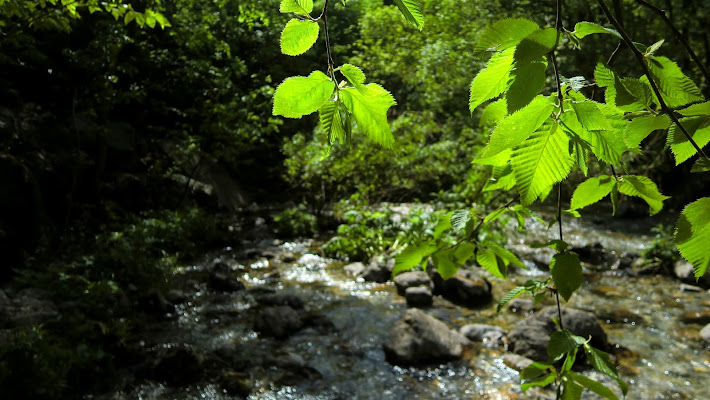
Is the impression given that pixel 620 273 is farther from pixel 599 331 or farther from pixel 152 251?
pixel 152 251

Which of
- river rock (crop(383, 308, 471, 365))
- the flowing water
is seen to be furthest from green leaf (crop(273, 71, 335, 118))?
river rock (crop(383, 308, 471, 365))

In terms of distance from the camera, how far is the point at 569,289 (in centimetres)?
87

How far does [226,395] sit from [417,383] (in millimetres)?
2042

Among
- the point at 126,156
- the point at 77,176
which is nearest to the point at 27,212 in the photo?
the point at 77,176

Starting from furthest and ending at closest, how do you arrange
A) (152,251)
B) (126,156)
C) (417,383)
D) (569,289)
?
(126,156) < (152,251) < (417,383) < (569,289)

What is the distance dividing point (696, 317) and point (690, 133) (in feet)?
25.7

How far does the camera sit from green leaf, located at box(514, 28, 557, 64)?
21.9 inches

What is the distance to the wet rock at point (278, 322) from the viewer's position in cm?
644

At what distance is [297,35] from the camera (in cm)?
74

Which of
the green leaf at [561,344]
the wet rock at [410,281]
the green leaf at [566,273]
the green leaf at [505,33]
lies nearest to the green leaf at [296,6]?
the green leaf at [505,33]

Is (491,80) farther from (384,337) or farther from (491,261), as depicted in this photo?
(384,337)

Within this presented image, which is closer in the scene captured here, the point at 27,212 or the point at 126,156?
the point at 27,212

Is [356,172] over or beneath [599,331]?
over

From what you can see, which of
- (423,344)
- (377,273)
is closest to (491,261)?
(423,344)
